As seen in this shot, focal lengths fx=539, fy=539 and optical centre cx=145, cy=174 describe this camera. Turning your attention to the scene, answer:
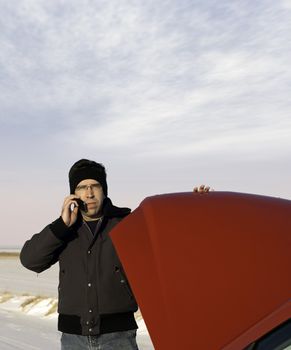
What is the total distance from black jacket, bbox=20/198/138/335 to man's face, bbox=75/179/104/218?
0.05m

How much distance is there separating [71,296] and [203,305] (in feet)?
4.01

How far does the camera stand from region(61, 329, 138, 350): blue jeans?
276 centimetres

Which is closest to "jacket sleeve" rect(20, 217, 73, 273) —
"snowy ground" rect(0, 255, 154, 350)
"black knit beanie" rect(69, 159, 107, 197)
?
"black knit beanie" rect(69, 159, 107, 197)

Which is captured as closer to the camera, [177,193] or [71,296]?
[177,193]

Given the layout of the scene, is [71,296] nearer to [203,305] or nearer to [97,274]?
[97,274]

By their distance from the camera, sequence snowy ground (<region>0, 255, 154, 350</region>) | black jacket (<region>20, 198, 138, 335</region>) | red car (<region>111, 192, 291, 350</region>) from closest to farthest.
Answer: red car (<region>111, 192, 291, 350</region>)
black jacket (<region>20, 198, 138, 335</region>)
snowy ground (<region>0, 255, 154, 350</region>)

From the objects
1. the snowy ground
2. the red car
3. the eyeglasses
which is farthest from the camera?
the snowy ground

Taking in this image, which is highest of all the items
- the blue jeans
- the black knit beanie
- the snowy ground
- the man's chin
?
the black knit beanie

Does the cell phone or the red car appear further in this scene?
the cell phone

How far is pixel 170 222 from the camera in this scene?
1954 millimetres

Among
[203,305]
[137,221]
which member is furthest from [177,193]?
[203,305]

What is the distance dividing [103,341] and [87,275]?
13.5 inches

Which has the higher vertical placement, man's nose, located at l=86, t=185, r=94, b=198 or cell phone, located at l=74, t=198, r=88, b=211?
man's nose, located at l=86, t=185, r=94, b=198

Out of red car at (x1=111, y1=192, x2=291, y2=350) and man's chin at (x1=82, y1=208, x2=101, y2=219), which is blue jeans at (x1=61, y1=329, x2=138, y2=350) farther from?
red car at (x1=111, y1=192, x2=291, y2=350)
